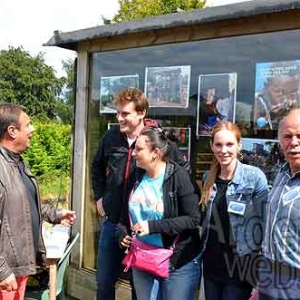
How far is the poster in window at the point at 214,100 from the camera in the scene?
11.9 feet

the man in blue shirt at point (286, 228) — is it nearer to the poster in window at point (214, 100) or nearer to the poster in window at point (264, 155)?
the poster in window at point (264, 155)

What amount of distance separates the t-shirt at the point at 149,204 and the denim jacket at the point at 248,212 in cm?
40

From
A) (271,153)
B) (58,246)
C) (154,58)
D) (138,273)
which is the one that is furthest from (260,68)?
(58,246)

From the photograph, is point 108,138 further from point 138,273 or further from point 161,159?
point 138,273

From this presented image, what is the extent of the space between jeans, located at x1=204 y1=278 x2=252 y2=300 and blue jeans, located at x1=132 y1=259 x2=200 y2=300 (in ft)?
0.34

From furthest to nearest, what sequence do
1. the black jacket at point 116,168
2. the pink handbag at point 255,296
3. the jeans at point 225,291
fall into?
the black jacket at point 116,168
the jeans at point 225,291
the pink handbag at point 255,296

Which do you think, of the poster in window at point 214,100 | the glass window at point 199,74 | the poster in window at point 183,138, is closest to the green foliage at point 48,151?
the glass window at point 199,74

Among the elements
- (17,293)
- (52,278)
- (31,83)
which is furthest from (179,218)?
(31,83)

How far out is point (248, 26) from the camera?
350 centimetres

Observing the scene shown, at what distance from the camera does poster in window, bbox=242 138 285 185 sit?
3.35 meters

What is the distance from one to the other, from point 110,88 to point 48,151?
11.9 meters

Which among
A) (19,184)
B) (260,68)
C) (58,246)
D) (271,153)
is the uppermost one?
(260,68)

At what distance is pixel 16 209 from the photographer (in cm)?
274

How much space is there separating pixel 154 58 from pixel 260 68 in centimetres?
103
